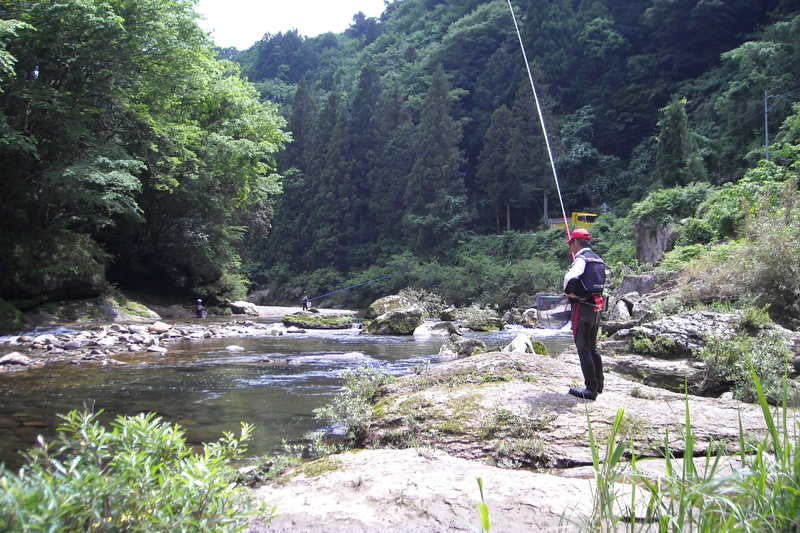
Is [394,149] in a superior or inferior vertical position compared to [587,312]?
superior

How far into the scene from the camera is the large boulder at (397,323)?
51.2ft

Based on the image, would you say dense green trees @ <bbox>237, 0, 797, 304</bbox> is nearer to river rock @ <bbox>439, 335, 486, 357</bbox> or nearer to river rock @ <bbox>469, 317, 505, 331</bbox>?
river rock @ <bbox>469, 317, 505, 331</bbox>

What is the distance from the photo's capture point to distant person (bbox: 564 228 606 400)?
4316mm

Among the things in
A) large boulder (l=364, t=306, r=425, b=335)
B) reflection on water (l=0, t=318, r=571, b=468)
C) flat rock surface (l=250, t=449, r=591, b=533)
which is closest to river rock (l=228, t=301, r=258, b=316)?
large boulder (l=364, t=306, r=425, b=335)

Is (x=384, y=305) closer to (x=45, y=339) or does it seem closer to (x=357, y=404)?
(x=45, y=339)

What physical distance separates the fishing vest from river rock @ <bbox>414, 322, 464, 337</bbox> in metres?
9.99

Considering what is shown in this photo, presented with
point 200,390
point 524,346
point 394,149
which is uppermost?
point 394,149

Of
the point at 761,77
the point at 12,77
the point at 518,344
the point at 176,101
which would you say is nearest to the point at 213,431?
the point at 518,344

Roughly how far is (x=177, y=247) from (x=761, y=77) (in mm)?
32931

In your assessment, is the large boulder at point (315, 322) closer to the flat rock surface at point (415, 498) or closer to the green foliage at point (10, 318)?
the green foliage at point (10, 318)

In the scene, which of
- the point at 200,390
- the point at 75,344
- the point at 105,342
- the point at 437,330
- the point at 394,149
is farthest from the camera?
the point at 394,149

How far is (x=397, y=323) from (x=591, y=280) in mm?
11506

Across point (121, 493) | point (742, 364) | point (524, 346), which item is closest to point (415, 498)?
point (121, 493)

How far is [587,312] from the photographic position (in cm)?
440
